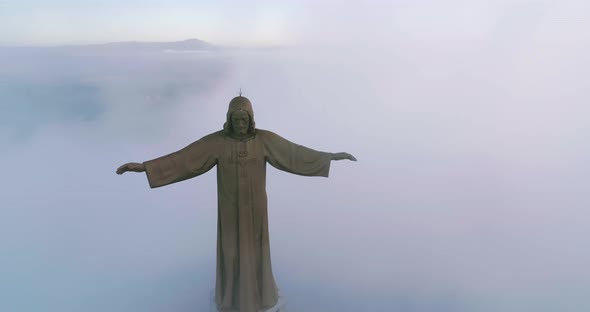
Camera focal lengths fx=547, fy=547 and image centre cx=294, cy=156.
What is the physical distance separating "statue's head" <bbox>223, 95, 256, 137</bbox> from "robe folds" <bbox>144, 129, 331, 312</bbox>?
6 centimetres

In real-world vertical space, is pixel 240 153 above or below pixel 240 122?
below

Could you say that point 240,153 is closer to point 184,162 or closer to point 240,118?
point 240,118

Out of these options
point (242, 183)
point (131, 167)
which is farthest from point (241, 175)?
point (131, 167)

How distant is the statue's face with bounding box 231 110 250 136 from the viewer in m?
3.79

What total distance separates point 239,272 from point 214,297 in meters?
0.51

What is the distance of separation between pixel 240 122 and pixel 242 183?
1.46ft

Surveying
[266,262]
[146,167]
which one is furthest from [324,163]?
[146,167]

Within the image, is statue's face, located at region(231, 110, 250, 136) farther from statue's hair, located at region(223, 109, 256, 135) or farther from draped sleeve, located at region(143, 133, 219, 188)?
draped sleeve, located at region(143, 133, 219, 188)

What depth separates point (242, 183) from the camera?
12.9 feet

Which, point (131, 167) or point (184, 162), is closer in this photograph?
point (131, 167)

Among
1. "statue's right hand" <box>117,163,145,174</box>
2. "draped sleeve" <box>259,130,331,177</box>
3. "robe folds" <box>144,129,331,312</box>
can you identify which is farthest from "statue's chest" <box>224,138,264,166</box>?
"statue's right hand" <box>117,163,145,174</box>

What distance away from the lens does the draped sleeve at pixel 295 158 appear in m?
4.00

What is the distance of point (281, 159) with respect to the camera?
13.1 ft

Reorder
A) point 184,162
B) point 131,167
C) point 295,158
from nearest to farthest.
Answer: point 131,167
point 184,162
point 295,158
